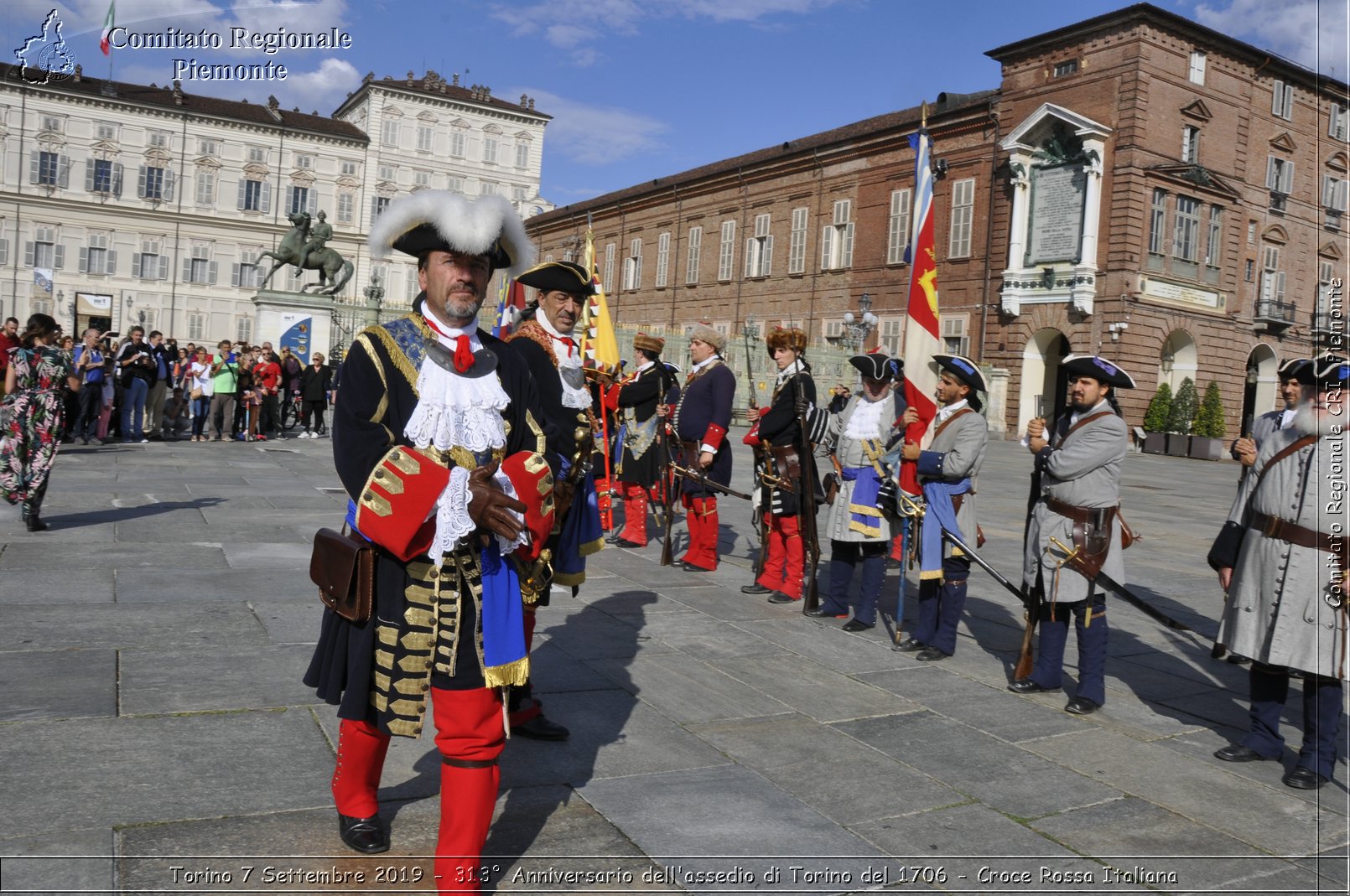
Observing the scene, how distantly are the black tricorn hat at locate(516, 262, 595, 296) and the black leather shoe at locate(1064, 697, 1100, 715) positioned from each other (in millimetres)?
3192

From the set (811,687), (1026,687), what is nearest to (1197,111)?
(1026,687)

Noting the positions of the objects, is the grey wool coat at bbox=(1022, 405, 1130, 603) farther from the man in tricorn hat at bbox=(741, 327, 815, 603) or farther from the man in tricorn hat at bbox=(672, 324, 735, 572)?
the man in tricorn hat at bbox=(672, 324, 735, 572)

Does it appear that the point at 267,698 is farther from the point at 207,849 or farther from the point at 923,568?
the point at 923,568

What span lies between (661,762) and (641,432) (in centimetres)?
556

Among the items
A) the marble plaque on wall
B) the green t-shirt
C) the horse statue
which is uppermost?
the marble plaque on wall

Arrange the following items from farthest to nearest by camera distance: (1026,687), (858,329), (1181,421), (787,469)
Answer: (858,329) < (1181,421) < (787,469) < (1026,687)

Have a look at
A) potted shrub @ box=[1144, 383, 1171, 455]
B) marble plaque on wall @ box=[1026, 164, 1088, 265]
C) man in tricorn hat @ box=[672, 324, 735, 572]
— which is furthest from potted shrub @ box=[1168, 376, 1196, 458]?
man in tricorn hat @ box=[672, 324, 735, 572]

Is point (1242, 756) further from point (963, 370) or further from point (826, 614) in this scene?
point (826, 614)

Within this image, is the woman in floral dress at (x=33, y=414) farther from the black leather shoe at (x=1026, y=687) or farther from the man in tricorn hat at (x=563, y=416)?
the black leather shoe at (x=1026, y=687)

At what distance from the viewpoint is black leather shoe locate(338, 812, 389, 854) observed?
3281 millimetres

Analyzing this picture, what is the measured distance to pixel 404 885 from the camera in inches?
124

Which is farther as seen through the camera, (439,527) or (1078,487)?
(1078,487)

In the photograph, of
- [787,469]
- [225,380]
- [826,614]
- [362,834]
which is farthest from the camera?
[225,380]

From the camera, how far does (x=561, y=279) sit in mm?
5113
